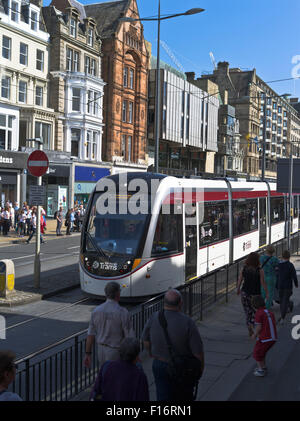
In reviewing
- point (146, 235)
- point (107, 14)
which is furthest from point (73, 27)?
point (146, 235)

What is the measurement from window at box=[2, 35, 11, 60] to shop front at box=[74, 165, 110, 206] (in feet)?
33.6

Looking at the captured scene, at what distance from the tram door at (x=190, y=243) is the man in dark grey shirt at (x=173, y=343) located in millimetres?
8141

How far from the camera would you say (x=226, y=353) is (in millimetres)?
8656

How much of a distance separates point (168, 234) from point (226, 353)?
441 centimetres

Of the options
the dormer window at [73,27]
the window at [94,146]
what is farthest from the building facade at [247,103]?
the dormer window at [73,27]

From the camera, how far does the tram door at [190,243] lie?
13.3 meters

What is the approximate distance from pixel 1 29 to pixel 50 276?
23579mm

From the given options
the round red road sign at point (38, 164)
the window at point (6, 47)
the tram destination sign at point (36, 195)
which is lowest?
the tram destination sign at point (36, 195)

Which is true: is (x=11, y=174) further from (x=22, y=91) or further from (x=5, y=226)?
(x=5, y=226)

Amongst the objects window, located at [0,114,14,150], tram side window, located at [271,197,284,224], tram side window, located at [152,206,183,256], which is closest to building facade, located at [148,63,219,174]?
window, located at [0,114,14,150]

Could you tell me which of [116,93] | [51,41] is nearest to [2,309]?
[51,41]

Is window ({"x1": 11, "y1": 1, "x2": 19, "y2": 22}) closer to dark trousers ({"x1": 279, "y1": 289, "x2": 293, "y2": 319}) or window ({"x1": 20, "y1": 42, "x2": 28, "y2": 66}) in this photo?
window ({"x1": 20, "y1": 42, "x2": 28, "y2": 66})

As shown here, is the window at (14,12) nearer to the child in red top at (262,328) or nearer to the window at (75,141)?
the window at (75,141)

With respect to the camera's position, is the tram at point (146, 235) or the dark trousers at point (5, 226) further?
the dark trousers at point (5, 226)
